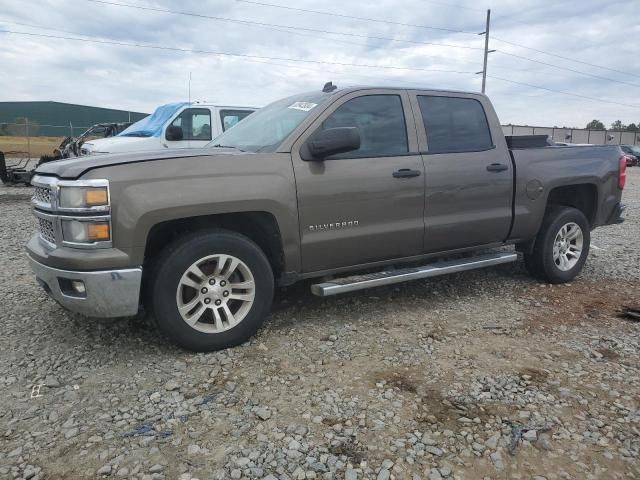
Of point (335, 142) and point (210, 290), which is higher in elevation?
point (335, 142)

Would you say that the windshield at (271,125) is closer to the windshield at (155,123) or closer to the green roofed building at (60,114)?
the windshield at (155,123)

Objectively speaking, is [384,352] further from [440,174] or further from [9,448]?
[9,448]

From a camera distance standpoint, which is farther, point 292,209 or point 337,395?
point 292,209

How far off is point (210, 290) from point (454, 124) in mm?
2664

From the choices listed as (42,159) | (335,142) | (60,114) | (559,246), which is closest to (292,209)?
(335,142)

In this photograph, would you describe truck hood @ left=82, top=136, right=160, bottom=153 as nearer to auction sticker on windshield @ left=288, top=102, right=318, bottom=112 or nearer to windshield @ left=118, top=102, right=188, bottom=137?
windshield @ left=118, top=102, right=188, bottom=137

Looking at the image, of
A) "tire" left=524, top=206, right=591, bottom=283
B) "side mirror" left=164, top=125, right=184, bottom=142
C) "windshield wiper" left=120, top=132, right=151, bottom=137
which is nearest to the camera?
"tire" left=524, top=206, right=591, bottom=283

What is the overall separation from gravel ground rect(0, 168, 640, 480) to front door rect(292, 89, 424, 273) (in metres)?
0.63

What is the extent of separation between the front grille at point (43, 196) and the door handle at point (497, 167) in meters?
3.58

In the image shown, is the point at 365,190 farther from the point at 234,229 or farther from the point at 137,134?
the point at 137,134

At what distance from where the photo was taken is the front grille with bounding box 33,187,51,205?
11.0ft

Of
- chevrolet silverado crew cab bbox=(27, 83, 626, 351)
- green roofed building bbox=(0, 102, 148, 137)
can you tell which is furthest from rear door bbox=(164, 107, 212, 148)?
green roofed building bbox=(0, 102, 148, 137)

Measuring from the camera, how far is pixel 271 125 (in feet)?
14.0

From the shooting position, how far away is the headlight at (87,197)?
3.08 meters
